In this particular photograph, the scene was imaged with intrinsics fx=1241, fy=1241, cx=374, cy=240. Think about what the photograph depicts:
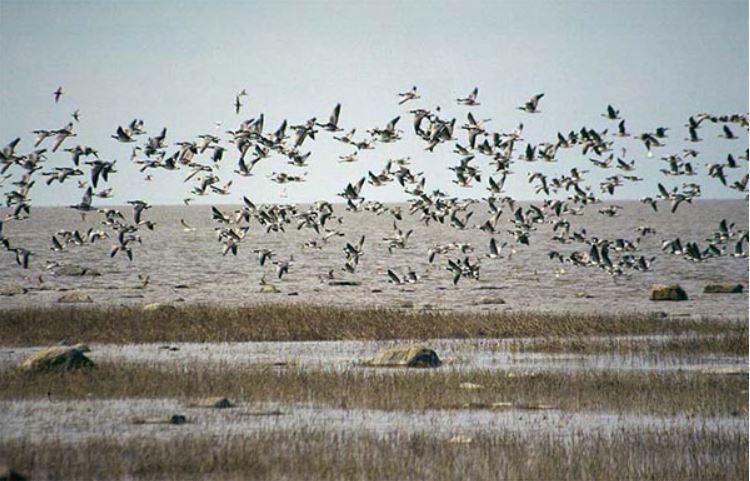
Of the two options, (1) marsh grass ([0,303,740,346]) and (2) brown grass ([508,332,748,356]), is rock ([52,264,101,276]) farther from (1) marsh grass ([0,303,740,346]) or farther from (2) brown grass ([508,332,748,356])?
(2) brown grass ([508,332,748,356])

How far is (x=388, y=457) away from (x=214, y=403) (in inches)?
224

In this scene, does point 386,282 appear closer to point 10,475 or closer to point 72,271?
point 72,271

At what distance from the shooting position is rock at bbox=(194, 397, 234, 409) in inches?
998

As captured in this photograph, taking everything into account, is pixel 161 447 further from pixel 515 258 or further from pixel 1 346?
pixel 515 258

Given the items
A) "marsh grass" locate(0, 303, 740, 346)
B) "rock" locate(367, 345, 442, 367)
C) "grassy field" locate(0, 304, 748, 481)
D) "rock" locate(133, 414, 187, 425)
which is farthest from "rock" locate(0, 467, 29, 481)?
"marsh grass" locate(0, 303, 740, 346)

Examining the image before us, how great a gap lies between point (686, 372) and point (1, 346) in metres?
19.0

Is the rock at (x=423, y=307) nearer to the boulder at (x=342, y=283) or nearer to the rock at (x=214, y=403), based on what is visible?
the boulder at (x=342, y=283)

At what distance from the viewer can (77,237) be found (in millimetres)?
40969

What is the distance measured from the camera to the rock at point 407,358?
31406 millimetres

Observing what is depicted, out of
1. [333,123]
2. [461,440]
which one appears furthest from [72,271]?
[461,440]

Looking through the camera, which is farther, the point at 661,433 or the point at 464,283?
the point at 464,283

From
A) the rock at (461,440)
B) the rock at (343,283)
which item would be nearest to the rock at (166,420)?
the rock at (461,440)

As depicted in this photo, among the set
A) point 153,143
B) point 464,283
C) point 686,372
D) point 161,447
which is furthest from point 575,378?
point 464,283

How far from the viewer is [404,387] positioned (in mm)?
27484
